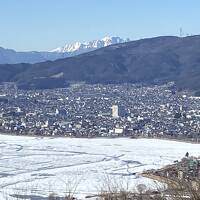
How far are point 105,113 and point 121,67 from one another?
118 ft

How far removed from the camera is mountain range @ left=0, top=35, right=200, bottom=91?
66.5 metres

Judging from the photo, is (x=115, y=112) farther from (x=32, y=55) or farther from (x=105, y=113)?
(x=32, y=55)

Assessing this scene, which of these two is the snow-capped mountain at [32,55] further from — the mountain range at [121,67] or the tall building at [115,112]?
the tall building at [115,112]

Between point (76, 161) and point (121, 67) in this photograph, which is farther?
point (121, 67)

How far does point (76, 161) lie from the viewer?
1662cm

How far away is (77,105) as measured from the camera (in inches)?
1692

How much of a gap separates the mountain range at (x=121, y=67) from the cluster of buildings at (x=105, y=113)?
24.2 ft

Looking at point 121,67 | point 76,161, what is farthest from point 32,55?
point 76,161

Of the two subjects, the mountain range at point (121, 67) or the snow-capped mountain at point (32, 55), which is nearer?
the mountain range at point (121, 67)

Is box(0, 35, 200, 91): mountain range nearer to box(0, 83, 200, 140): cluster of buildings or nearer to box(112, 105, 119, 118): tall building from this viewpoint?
box(0, 83, 200, 140): cluster of buildings

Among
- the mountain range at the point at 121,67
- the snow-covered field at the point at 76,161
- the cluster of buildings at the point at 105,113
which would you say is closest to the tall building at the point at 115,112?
the cluster of buildings at the point at 105,113

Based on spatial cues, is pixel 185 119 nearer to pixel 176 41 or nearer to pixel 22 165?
pixel 22 165

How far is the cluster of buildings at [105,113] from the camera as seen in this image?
93.5 ft

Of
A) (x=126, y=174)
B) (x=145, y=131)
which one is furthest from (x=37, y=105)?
(x=126, y=174)
